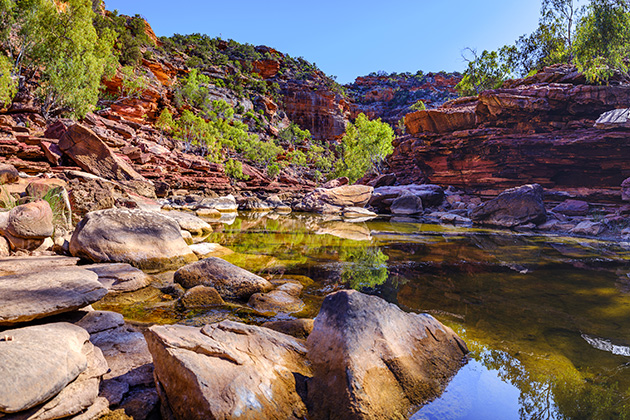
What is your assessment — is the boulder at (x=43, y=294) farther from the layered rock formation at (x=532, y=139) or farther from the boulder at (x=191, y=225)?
the layered rock formation at (x=532, y=139)

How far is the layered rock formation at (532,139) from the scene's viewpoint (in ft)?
65.1

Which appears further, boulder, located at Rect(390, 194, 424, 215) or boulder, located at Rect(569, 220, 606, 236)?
boulder, located at Rect(390, 194, 424, 215)

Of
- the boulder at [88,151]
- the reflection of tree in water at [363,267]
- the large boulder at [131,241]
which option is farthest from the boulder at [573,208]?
the boulder at [88,151]

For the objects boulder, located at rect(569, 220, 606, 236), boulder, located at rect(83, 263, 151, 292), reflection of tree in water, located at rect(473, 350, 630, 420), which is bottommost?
boulder, located at rect(569, 220, 606, 236)

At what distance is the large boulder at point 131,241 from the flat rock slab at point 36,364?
370 centimetres

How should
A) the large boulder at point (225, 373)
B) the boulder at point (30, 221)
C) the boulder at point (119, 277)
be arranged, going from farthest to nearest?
the boulder at point (30, 221)
the boulder at point (119, 277)
the large boulder at point (225, 373)

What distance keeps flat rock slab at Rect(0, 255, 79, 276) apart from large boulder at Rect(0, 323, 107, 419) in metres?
2.57

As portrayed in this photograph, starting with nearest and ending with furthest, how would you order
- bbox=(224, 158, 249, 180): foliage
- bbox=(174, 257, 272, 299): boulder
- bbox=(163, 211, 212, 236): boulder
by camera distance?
bbox=(174, 257, 272, 299): boulder, bbox=(163, 211, 212, 236): boulder, bbox=(224, 158, 249, 180): foliage

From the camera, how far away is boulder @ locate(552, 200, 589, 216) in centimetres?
1806

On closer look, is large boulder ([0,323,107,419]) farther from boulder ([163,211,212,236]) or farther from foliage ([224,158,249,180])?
foliage ([224,158,249,180])

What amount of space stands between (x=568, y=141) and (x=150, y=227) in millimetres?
26497

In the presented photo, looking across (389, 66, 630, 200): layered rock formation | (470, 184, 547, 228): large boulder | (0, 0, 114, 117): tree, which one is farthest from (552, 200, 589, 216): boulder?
(0, 0, 114, 117): tree

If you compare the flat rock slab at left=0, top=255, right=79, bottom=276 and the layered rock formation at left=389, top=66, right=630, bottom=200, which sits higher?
the layered rock formation at left=389, top=66, right=630, bottom=200

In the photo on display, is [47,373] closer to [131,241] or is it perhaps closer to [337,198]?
[131,241]
